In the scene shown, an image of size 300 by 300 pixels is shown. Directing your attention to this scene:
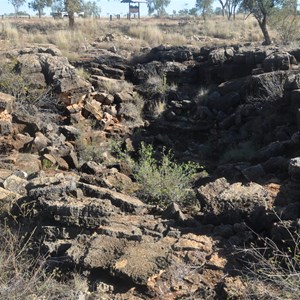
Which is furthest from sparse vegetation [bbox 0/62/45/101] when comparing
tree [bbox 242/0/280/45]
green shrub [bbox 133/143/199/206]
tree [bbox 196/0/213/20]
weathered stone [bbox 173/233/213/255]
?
tree [bbox 196/0/213/20]

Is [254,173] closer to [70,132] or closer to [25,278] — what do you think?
[25,278]

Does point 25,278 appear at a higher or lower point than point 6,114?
lower

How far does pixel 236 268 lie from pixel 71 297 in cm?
151

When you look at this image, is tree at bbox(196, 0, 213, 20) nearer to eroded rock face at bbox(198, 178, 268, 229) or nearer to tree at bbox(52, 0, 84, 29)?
tree at bbox(52, 0, 84, 29)

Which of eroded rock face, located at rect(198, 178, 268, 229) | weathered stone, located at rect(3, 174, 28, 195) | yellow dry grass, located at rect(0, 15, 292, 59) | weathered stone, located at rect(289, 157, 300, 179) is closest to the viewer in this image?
eroded rock face, located at rect(198, 178, 268, 229)

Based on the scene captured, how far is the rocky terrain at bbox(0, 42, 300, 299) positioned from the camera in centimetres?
433

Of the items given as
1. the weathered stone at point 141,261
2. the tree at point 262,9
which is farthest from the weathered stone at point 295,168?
the tree at point 262,9

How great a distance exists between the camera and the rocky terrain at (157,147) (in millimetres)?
4332

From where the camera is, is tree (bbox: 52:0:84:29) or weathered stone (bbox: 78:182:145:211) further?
tree (bbox: 52:0:84:29)

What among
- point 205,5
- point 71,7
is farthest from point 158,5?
point 71,7

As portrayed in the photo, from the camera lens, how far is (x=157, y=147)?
1125 cm

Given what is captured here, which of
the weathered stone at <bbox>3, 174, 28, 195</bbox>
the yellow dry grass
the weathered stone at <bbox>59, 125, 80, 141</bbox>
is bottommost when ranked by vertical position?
the weathered stone at <bbox>59, 125, 80, 141</bbox>

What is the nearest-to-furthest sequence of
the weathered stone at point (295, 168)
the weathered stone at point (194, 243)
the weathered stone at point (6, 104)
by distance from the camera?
the weathered stone at point (194, 243), the weathered stone at point (295, 168), the weathered stone at point (6, 104)

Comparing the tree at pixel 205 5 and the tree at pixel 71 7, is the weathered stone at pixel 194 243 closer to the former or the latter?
the tree at pixel 71 7
